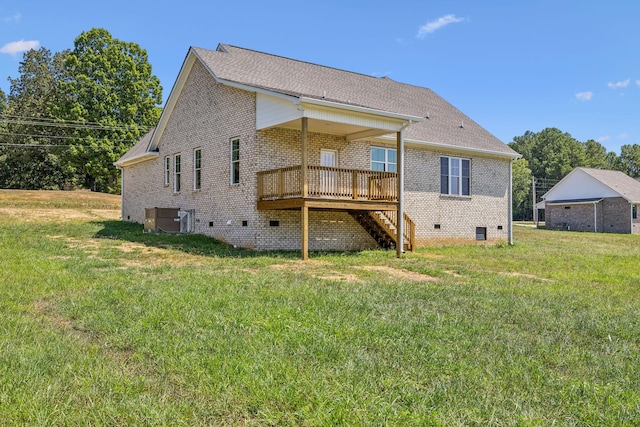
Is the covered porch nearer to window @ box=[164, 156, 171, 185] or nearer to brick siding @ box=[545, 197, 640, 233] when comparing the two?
window @ box=[164, 156, 171, 185]

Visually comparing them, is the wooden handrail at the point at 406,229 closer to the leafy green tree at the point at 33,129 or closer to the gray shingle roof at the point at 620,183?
the gray shingle roof at the point at 620,183

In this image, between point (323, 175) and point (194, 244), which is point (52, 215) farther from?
point (323, 175)

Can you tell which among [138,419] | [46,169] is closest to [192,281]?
[138,419]

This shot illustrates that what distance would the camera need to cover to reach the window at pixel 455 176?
19.1m

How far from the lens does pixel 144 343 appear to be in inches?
190

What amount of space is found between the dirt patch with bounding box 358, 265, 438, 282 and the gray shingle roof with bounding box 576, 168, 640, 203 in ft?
113

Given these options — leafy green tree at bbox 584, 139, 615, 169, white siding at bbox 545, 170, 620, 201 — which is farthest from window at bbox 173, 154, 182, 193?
leafy green tree at bbox 584, 139, 615, 169

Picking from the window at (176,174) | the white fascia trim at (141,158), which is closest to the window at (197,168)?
the window at (176,174)

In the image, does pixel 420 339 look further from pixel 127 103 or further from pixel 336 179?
pixel 127 103

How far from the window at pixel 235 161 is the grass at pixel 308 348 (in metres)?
5.97

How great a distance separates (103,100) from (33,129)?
865 centimetres

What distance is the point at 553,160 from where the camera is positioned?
72.7 m

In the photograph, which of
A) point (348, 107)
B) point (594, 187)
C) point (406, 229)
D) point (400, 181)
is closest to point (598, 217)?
point (594, 187)

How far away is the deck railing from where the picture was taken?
13352 millimetres
